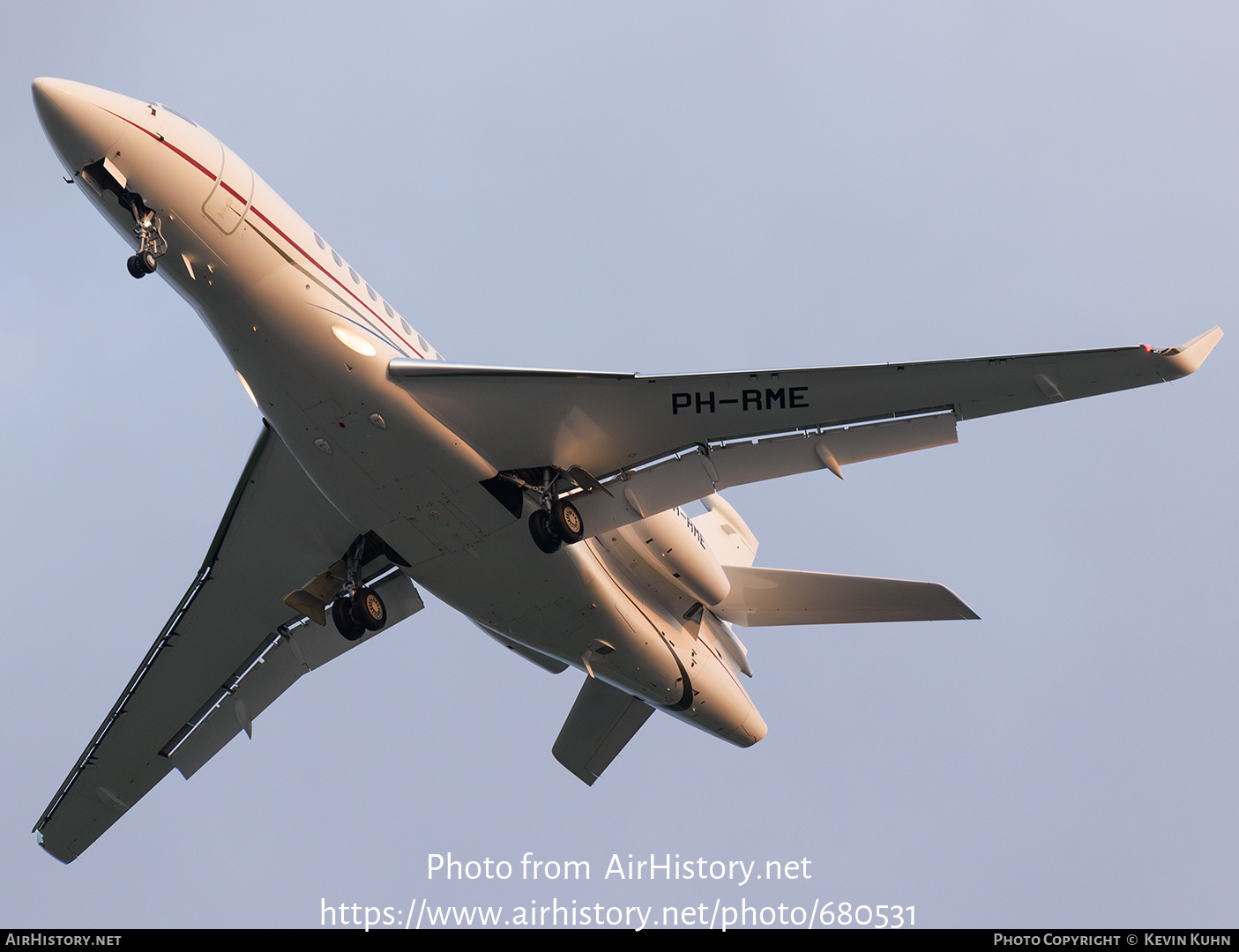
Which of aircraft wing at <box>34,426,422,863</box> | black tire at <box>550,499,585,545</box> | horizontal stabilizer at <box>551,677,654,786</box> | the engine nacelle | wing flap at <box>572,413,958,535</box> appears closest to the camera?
wing flap at <box>572,413,958,535</box>

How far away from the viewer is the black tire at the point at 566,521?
18.1m

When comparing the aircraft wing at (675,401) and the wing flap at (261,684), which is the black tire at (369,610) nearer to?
the wing flap at (261,684)

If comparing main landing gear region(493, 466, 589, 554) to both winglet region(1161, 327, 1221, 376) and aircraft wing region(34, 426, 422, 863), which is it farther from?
winglet region(1161, 327, 1221, 376)

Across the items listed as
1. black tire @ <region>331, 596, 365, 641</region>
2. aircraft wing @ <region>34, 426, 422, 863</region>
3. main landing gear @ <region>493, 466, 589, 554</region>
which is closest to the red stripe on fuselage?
main landing gear @ <region>493, 466, 589, 554</region>

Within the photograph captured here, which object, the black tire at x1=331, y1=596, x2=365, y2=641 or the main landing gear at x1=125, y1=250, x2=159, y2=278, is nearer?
the main landing gear at x1=125, y1=250, x2=159, y2=278

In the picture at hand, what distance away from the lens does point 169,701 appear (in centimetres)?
2309

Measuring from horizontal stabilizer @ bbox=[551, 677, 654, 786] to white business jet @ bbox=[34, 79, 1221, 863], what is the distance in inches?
78.7

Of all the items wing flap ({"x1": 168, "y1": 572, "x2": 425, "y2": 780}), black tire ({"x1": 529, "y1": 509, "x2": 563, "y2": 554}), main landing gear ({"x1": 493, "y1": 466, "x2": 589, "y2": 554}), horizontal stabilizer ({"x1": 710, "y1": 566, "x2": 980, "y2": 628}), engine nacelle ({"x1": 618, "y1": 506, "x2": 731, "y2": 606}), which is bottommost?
wing flap ({"x1": 168, "y1": 572, "x2": 425, "y2": 780})

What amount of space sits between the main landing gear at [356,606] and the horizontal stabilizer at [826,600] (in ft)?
21.2

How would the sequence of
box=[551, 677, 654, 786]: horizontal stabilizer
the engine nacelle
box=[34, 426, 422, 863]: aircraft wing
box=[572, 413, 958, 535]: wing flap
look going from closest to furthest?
box=[572, 413, 958, 535]: wing flap → box=[34, 426, 422, 863]: aircraft wing → the engine nacelle → box=[551, 677, 654, 786]: horizontal stabilizer

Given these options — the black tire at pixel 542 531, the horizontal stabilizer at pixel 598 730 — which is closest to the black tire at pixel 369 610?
the black tire at pixel 542 531

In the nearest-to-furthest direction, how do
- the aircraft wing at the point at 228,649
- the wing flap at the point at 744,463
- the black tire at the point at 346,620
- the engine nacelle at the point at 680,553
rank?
the wing flap at the point at 744,463 < the black tire at the point at 346,620 < the aircraft wing at the point at 228,649 < the engine nacelle at the point at 680,553

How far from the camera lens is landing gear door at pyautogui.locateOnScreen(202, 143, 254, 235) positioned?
16.4 meters
